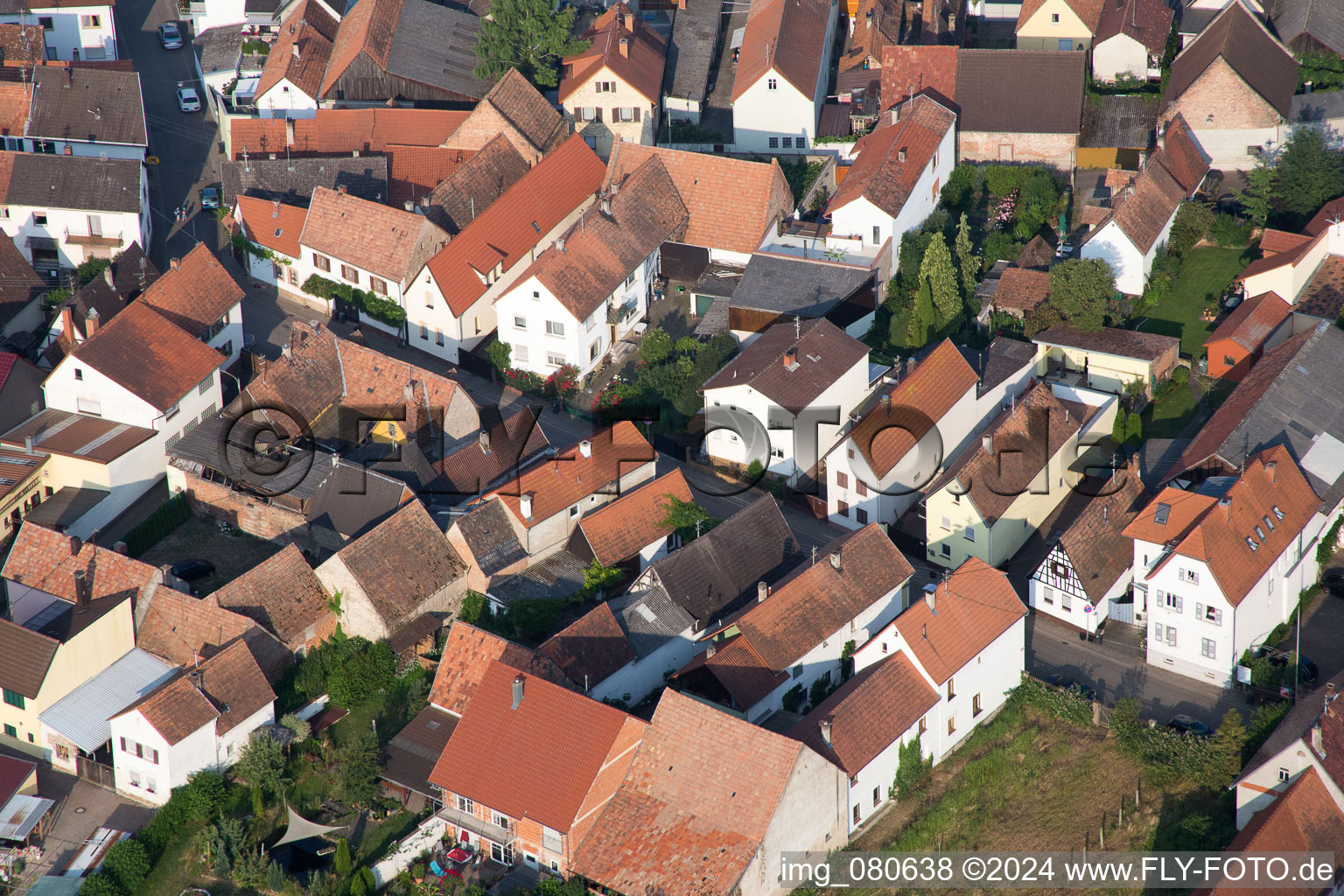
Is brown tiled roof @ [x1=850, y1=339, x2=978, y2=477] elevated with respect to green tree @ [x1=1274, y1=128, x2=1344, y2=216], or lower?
lower

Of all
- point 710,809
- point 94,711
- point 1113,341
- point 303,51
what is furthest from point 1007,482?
point 303,51

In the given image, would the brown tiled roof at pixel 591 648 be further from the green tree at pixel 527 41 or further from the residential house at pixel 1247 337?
the green tree at pixel 527 41

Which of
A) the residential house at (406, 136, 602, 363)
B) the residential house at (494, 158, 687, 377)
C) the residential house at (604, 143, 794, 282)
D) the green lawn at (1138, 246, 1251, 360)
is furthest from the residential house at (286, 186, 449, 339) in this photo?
the green lawn at (1138, 246, 1251, 360)

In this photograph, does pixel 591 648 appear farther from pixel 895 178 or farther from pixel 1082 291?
pixel 895 178

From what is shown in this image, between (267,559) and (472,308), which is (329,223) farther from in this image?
(267,559)

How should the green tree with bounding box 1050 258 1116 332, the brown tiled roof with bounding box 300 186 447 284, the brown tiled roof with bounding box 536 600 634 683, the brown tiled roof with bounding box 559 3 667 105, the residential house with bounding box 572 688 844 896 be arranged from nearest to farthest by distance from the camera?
1. the residential house with bounding box 572 688 844 896
2. the brown tiled roof with bounding box 536 600 634 683
3. the green tree with bounding box 1050 258 1116 332
4. the brown tiled roof with bounding box 300 186 447 284
5. the brown tiled roof with bounding box 559 3 667 105

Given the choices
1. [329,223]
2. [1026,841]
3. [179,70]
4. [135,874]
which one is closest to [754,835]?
[1026,841]

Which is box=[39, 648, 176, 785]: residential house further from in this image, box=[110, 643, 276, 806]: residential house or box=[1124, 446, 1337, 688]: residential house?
box=[1124, 446, 1337, 688]: residential house
